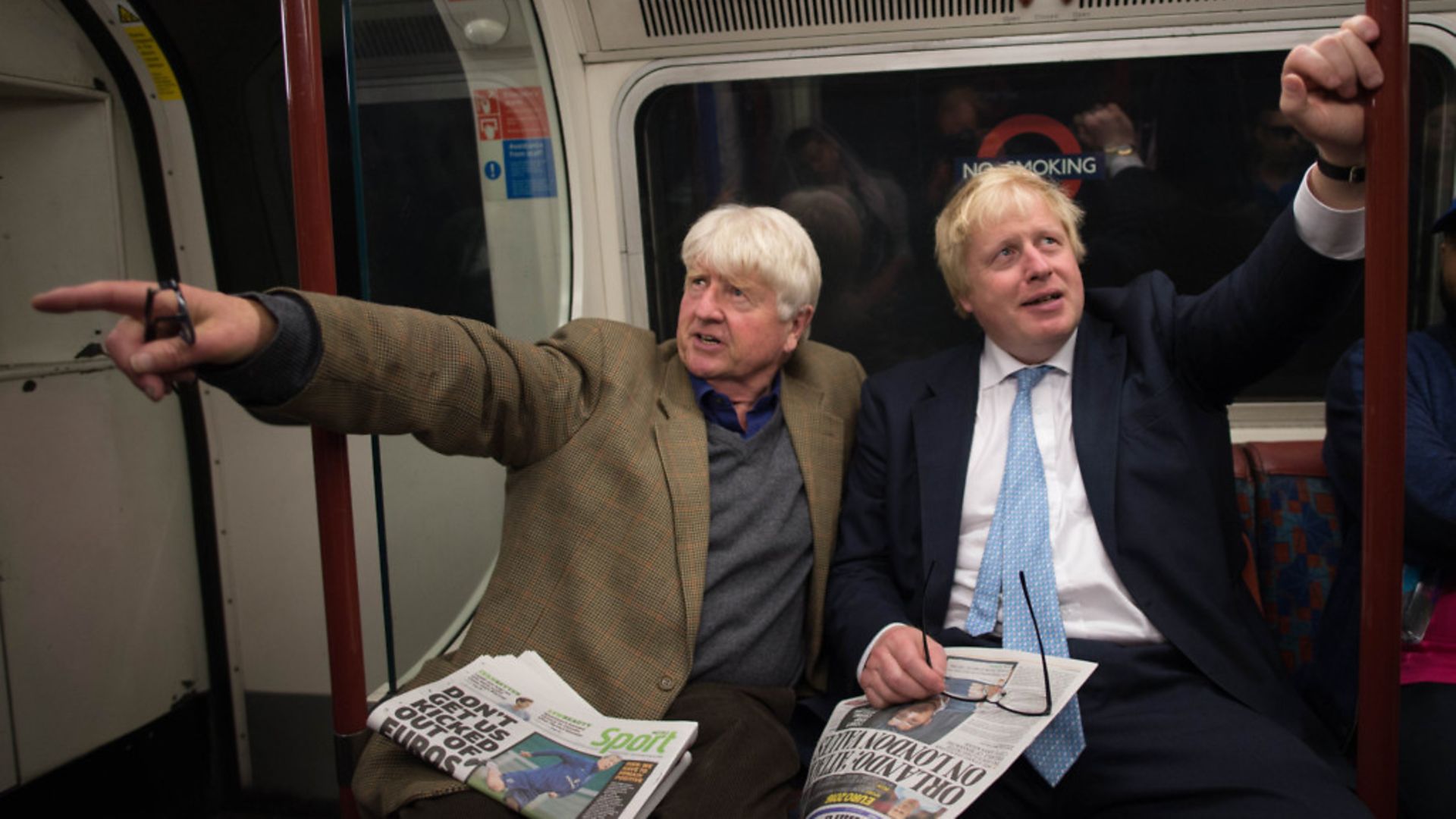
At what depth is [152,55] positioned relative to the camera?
267 cm

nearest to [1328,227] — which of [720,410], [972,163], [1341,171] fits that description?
[1341,171]

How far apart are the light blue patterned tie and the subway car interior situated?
1.01 meters

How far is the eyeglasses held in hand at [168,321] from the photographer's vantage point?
47.2 inches

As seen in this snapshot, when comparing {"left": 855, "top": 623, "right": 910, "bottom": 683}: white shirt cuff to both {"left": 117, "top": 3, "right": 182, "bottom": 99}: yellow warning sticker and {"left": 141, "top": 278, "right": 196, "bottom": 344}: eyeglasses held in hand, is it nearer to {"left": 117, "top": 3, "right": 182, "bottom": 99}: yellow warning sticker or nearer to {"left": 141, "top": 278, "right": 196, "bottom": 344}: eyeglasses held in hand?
{"left": 141, "top": 278, "right": 196, "bottom": 344}: eyeglasses held in hand

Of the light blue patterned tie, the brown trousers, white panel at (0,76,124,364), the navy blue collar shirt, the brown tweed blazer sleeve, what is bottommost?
the brown trousers

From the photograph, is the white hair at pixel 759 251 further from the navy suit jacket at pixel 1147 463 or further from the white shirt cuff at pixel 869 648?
the white shirt cuff at pixel 869 648

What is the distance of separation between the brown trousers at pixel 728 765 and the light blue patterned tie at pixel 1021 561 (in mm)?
433

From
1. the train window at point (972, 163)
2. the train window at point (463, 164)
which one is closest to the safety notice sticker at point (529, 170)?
the train window at point (463, 164)

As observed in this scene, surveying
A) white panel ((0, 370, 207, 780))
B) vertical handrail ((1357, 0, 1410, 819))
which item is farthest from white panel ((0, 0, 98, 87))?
vertical handrail ((1357, 0, 1410, 819))

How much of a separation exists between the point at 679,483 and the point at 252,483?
1.62 meters

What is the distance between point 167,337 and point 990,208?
1.52 m

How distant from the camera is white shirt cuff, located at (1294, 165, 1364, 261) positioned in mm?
1572

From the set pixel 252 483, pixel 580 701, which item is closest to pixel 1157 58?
pixel 580 701

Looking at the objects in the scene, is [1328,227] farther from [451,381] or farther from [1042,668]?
[451,381]
